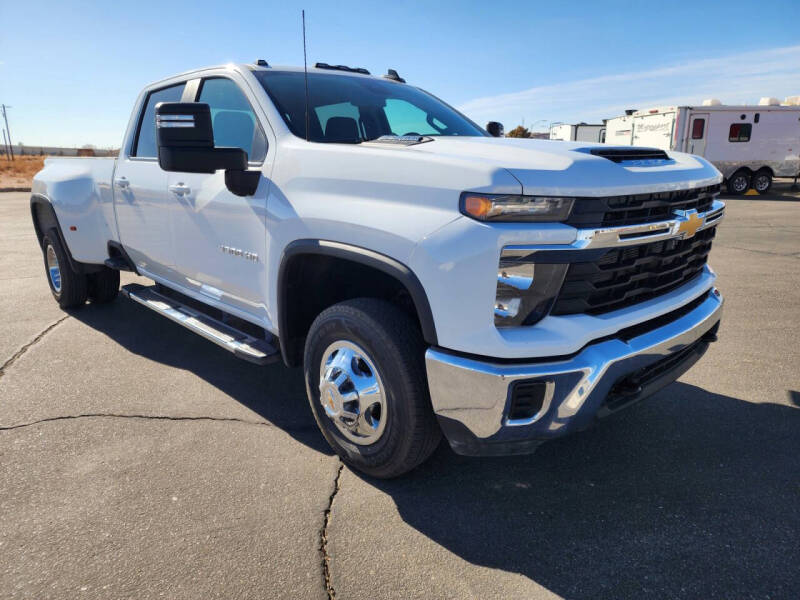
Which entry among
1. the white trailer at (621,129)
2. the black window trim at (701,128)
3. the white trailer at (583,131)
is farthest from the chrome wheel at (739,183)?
the white trailer at (583,131)

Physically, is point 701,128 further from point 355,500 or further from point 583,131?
point 355,500

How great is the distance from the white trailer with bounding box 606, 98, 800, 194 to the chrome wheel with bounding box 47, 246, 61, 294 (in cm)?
1859

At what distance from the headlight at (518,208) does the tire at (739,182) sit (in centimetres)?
2113

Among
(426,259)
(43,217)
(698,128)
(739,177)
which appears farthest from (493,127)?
(739,177)

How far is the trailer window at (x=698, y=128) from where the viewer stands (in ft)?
61.7

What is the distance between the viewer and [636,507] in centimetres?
253

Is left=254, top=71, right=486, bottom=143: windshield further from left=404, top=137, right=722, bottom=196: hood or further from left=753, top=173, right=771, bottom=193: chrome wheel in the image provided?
left=753, top=173, right=771, bottom=193: chrome wheel

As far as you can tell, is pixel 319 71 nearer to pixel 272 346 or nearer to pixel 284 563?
pixel 272 346

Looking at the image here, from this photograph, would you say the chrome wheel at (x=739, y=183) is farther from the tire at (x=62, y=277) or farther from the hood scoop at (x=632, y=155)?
the tire at (x=62, y=277)

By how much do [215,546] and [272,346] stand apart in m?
1.19

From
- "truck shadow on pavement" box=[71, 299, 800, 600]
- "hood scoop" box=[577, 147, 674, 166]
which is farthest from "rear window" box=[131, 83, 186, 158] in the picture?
"hood scoop" box=[577, 147, 674, 166]

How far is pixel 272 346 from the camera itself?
323 cm

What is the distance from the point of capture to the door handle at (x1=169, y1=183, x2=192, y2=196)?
3.47 m

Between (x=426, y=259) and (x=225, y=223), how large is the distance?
1524 mm
